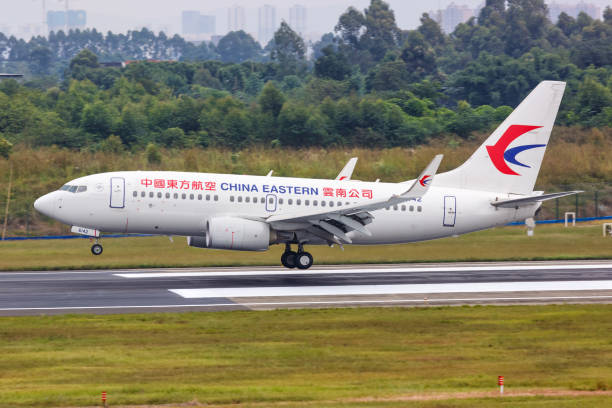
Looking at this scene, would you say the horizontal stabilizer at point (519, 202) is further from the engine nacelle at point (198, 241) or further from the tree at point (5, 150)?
the tree at point (5, 150)

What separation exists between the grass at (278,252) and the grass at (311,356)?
1357 cm

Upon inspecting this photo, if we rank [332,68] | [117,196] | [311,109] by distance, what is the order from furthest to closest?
[332,68]
[311,109]
[117,196]

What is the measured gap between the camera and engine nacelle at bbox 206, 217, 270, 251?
36.9 meters

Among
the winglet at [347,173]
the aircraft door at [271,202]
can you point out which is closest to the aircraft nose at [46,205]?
the aircraft door at [271,202]

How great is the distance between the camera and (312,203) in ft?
129

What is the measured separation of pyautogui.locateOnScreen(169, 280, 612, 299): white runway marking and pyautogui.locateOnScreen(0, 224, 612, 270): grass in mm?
7198

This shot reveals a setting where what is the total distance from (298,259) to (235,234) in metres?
4.25

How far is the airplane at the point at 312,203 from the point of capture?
37.9m

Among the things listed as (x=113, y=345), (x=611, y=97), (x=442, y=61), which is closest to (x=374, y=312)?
(x=113, y=345)

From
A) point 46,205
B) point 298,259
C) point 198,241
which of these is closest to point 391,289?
point 298,259

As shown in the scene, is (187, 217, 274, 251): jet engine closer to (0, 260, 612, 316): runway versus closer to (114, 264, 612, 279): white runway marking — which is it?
(0, 260, 612, 316): runway

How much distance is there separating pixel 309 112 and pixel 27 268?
149ft

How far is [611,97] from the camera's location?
92.5 m

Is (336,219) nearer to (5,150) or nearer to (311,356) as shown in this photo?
(311,356)
